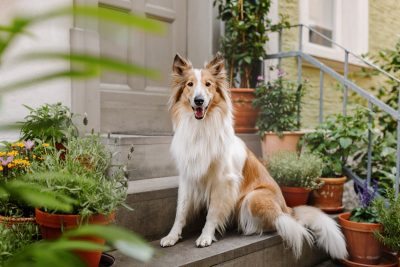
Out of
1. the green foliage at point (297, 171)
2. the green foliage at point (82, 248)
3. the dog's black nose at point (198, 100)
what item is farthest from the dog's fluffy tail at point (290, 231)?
the green foliage at point (82, 248)

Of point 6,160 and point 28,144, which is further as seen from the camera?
point 28,144

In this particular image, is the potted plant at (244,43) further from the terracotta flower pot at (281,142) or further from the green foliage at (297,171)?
the green foliage at (297,171)

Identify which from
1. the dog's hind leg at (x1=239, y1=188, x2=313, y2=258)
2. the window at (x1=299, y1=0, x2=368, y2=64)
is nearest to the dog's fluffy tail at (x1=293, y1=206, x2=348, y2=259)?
the dog's hind leg at (x1=239, y1=188, x2=313, y2=258)

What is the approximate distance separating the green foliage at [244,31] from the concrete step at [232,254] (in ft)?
6.12

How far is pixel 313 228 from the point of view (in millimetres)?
2551

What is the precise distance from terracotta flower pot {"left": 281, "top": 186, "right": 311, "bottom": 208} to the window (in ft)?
9.51

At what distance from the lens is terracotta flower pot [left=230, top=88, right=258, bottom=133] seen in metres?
3.64

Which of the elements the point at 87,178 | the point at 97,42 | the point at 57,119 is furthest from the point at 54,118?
the point at 87,178

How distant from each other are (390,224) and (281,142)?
114 centimetres

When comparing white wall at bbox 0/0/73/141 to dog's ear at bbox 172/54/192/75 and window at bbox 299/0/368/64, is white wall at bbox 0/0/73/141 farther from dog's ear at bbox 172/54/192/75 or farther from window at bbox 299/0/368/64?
window at bbox 299/0/368/64

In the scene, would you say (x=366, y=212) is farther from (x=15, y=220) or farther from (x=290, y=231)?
(x=15, y=220)

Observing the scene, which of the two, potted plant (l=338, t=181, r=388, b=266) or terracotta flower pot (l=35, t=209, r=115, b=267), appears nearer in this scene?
terracotta flower pot (l=35, t=209, r=115, b=267)

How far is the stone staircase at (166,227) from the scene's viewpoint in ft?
6.65

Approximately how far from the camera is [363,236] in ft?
8.54
